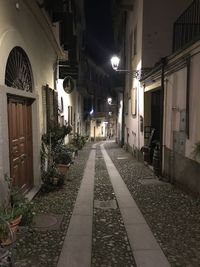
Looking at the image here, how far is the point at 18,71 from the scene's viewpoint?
19.5 feet

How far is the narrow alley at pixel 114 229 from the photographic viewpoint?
3.73 metres

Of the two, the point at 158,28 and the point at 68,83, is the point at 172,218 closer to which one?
the point at 68,83

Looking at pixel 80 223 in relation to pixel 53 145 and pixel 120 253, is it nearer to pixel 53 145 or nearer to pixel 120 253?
pixel 120 253

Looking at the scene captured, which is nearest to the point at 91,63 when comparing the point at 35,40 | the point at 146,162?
the point at 146,162

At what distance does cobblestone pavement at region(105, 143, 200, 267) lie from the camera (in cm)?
385

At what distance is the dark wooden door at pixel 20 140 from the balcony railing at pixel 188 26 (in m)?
4.68

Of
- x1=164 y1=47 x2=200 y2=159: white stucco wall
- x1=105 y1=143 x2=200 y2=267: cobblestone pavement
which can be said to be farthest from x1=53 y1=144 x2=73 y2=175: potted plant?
x1=164 y1=47 x2=200 y2=159: white stucco wall

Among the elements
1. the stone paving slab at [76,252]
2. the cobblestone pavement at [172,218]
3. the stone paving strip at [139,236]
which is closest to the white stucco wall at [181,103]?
the cobblestone pavement at [172,218]

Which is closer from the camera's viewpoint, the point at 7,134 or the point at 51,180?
the point at 7,134

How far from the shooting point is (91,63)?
108ft

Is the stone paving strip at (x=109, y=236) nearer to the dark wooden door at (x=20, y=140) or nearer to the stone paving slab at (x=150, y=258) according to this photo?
the stone paving slab at (x=150, y=258)

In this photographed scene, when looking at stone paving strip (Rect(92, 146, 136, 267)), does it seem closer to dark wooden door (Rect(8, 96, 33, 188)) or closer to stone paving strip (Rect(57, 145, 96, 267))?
stone paving strip (Rect(57, 145, 96, 267))

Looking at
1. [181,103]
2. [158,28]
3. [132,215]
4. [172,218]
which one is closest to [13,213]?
[132,215]

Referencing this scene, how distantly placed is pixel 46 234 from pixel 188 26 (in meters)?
7.69
